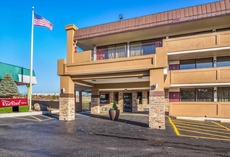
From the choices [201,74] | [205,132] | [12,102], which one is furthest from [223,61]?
[12,102]

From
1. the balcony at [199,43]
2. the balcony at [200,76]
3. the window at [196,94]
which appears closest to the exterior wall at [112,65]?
the balcony at [199,43]

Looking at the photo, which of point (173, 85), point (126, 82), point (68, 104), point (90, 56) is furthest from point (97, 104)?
point (173, 85)

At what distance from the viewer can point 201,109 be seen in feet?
45.2

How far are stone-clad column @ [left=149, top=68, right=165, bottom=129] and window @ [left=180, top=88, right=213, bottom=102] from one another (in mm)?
6114

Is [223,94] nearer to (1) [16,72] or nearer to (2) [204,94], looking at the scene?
(2) [204,94]

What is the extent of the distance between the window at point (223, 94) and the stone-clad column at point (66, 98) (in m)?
13.1

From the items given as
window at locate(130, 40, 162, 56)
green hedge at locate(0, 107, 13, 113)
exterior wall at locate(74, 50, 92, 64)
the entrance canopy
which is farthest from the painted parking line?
the entrance canopy

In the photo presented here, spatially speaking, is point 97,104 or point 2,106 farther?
point 97,104

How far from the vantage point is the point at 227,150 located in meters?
6.33

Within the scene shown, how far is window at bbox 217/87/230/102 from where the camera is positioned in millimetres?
13828

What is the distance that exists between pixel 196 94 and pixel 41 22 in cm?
1848

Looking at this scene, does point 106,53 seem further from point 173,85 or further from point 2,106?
point 2,106

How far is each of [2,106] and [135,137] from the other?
14.8m

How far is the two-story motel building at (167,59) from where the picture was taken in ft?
37.1
